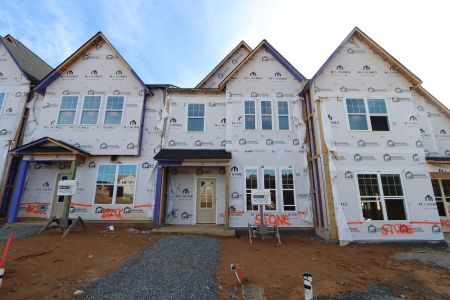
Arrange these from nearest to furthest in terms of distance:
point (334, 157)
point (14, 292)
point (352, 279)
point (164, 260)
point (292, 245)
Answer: point (14, 292) < point (352, 279) < point (164, 260) < point (292, 245) < point (334, 157)

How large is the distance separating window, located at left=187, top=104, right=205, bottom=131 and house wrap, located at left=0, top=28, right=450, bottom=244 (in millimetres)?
62

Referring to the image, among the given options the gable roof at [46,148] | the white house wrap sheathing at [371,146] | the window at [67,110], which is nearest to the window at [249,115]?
the white house wrap sheathing at [371,146]

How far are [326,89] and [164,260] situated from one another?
1070cm

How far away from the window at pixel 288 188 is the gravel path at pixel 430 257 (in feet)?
14.7

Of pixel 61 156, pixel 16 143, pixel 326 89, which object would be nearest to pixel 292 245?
pixel 326 89

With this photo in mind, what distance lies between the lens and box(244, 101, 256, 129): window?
484 inches

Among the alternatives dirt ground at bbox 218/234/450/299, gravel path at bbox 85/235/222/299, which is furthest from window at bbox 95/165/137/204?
dirt ground at bbox 218/234/450/299

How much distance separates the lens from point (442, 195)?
11953mm

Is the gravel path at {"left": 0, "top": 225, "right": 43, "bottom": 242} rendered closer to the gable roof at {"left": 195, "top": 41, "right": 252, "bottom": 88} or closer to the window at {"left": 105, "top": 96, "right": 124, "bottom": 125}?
the window at {"left": 105, "top": 96, "right": 124, "bottom": 125}

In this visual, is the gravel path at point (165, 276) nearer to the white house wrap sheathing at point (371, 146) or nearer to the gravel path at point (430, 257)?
the white house wrap sheathing at point (371, 146)

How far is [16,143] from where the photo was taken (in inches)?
486

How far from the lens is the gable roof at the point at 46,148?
1116 cm

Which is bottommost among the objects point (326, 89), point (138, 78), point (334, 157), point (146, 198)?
point (146, 198)

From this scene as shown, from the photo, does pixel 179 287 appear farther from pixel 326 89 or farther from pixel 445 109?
pixel 445 109
